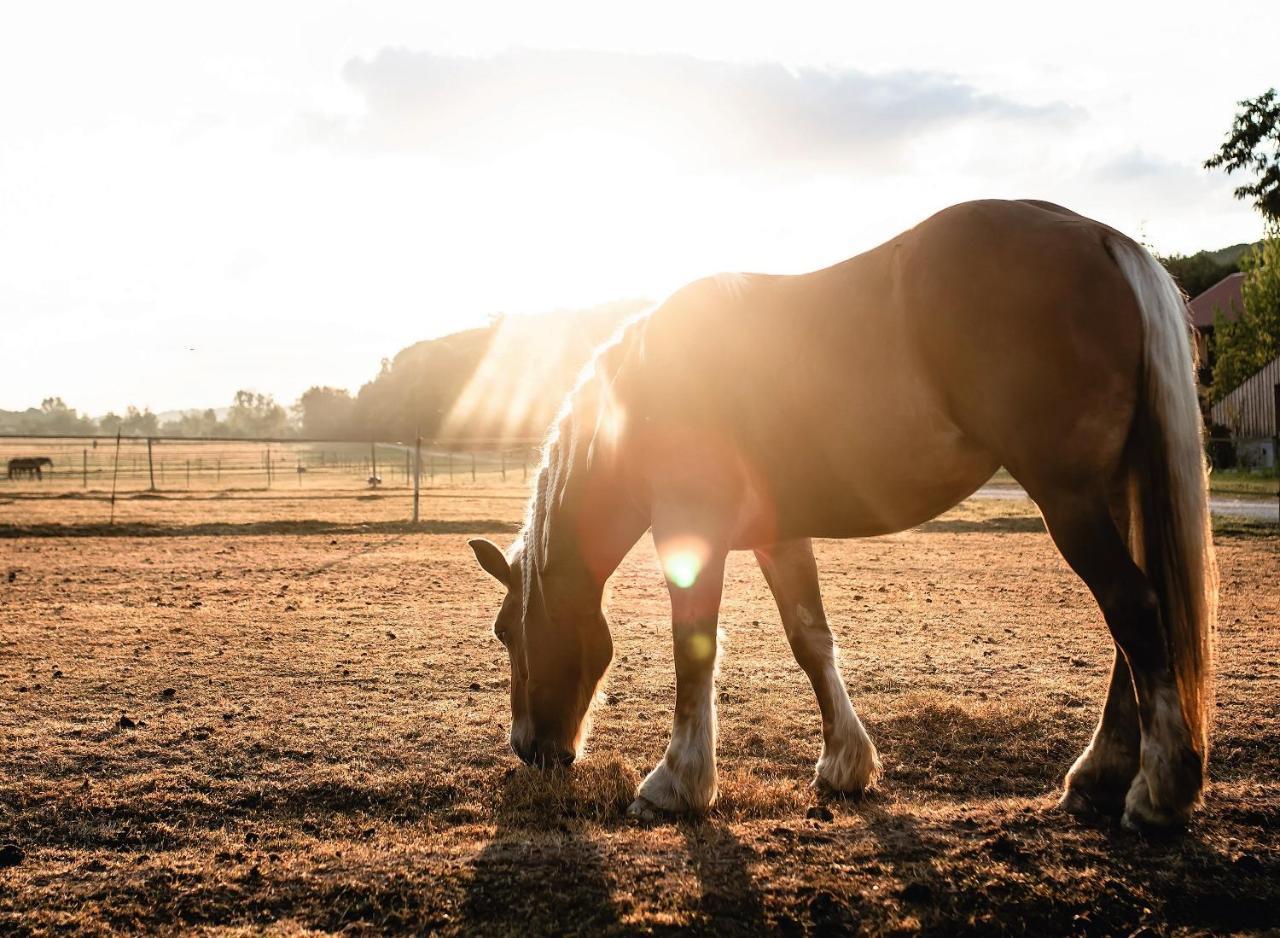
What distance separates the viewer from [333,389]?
146750 millimetres

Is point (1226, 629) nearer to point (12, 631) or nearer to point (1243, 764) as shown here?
point (1243, 764)

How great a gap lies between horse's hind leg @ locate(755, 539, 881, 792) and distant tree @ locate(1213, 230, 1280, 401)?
1609 inches

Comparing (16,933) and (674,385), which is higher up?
(674,385)

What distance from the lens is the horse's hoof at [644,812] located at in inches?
148

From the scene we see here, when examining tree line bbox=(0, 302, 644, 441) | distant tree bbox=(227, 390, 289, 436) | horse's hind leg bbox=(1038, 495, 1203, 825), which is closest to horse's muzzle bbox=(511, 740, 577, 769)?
horse's hind leg bbox=(1038, 495, 1203, 825)

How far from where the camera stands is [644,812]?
3777 mm

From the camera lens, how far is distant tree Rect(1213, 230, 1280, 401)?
38875 mm

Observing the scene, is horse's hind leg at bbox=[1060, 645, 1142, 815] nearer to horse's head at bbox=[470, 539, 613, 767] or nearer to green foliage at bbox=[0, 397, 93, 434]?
horse's head at bbox=[470, 539, 613, 767]

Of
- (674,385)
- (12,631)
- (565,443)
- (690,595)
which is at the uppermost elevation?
(674,385)

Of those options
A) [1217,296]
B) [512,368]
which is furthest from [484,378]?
[1217,296]

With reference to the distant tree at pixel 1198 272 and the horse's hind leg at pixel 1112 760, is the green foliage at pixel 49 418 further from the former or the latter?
the horse's hind leg at pixel 1112 760

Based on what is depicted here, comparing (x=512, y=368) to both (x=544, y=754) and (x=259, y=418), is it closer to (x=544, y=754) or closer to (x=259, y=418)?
(x=259, y=418)

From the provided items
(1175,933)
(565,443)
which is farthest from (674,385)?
(1175,933)

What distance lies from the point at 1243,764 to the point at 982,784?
132 centimetres
